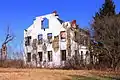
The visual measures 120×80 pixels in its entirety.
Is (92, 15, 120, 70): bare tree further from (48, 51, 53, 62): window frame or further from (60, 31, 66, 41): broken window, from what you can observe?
(48, 51, 53, 62): window frame

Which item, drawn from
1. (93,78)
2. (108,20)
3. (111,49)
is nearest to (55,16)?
(108,20)

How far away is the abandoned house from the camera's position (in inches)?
2254

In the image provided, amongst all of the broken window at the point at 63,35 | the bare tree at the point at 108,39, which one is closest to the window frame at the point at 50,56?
the broken window at the point at 63,35

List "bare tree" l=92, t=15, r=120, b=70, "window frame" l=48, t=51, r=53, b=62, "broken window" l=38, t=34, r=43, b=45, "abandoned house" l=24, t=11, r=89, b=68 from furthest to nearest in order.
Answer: "broken window" l=38, t=34, r=43, b=45 → "window frame" l=48, t=51, r=53, b=62 → "abandoned house" l=24, t=11, r=89, b=68 → "bare tree" l=92, t=15, r=120, b=70

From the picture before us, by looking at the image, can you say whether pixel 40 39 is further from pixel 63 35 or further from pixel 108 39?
pixel 108 39

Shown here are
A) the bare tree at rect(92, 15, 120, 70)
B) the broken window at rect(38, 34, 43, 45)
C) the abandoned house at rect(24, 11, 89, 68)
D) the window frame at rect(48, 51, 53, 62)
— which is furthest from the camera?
the broken window at rect(38, 34, 43, 45)

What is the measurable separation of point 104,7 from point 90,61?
1186cm

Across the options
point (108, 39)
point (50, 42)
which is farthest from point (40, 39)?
point (108, 39)

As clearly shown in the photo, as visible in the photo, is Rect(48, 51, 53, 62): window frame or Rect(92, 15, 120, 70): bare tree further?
Rect(48, 51, 53, 62): window frame

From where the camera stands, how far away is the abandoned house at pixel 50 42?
188 feet

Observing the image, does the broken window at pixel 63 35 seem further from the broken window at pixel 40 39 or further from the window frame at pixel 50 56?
the broken window at pixel 40 39

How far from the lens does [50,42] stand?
6162 centimetres

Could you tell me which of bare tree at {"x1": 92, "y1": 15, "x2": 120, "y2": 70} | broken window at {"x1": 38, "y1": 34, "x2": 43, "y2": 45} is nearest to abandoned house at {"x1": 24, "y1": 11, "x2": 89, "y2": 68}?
broken window at {"x1": 38, "y1": 34, "x2": 43, "y2": 45}

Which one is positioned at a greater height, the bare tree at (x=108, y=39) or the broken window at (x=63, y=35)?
the broken window at (x=63, y=35)
